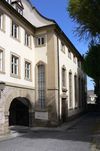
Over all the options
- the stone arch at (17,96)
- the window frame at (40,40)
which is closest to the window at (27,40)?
A: the window frame at (40,40)

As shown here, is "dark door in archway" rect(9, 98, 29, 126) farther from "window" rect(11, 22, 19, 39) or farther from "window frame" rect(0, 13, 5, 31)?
"window frame" rect(0, 13, 5, 31)

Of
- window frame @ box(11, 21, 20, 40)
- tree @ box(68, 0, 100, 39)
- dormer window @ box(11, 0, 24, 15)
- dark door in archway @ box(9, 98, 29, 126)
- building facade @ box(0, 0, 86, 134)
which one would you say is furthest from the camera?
dark door in archway @ box(9, 98, 29, 126)

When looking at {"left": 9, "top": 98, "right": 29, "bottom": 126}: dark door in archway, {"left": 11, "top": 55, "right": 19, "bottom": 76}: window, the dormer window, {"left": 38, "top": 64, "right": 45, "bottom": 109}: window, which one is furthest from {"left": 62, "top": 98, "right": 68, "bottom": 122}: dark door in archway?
the dormer window

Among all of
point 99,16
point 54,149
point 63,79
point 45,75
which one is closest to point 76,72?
point 63,79

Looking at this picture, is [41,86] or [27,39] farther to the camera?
[41,86]

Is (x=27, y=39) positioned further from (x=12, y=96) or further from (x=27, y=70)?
(x=12, y=96)

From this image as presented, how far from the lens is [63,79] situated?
99.1 ft

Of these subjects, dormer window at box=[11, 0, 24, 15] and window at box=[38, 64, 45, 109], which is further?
window at box=[38, 64, 45, 109]

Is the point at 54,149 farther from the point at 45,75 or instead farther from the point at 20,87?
the point at 45,75

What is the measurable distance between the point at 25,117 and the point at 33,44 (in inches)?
271

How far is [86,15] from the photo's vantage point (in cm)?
1695

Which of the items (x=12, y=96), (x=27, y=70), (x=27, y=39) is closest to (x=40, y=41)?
(x=27, y=39)

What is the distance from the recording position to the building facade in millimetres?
22066

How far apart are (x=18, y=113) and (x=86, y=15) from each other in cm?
1390
